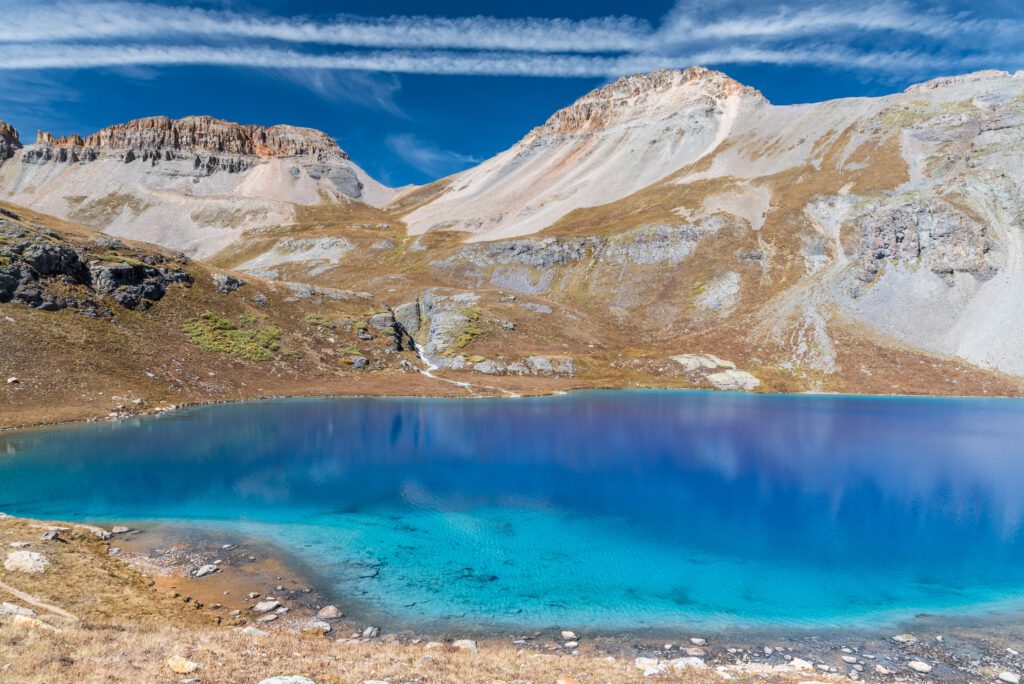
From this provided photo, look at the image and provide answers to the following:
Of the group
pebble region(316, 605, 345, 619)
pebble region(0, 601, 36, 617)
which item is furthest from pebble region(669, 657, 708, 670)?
pebble region(0, 601, 36, 617)

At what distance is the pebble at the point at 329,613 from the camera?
1744cm

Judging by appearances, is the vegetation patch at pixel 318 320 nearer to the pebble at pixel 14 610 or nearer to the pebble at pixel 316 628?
the pebble at pixel 316 628

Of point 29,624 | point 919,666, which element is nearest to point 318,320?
point 29,624

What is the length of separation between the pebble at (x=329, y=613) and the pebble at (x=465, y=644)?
4.15m

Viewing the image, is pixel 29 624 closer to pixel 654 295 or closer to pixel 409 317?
pixel 409 317

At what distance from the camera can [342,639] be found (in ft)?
52.2

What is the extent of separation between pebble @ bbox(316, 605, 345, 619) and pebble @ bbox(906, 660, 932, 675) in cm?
1652

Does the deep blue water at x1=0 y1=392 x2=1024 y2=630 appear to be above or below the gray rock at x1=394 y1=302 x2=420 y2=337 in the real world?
below

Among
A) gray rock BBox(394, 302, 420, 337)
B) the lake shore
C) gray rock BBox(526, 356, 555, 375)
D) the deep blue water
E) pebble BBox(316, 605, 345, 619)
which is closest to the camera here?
the lake shore

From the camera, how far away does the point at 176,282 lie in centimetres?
7838

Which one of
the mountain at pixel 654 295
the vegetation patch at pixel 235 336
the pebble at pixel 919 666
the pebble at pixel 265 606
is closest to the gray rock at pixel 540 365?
the mountain at pixel 654 295

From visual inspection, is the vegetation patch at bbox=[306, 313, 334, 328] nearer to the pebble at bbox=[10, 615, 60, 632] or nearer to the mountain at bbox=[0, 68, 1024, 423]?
the mountain at bbox=[0, 68, 1024, 423]

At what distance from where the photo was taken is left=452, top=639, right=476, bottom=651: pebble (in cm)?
1547

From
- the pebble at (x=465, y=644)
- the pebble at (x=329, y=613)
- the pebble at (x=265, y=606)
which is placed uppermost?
the pebble at (x=465, y=644)
